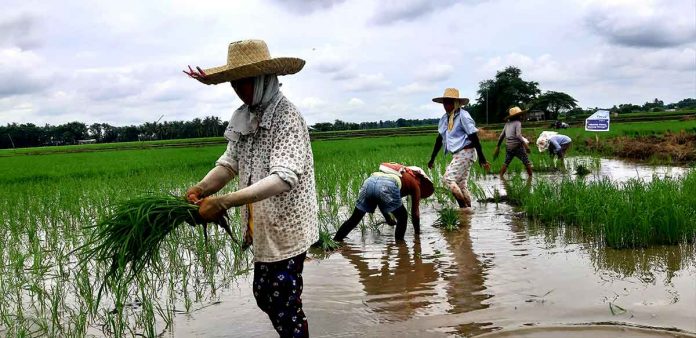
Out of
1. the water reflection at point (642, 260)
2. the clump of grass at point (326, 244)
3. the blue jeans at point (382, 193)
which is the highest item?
the blue jeans at point (382, 193)

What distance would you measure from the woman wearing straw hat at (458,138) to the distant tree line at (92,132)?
176ft

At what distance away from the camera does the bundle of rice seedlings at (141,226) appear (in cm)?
236

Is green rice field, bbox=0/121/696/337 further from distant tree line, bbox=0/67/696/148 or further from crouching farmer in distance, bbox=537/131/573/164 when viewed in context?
distant tree line, bbox=0/67/696/148

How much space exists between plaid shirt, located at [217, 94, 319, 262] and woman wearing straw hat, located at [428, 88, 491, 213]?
3.95m

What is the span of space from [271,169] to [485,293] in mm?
1905

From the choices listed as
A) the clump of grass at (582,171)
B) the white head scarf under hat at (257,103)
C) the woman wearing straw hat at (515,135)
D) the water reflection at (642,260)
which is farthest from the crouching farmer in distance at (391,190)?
the clump of grass at (582,171)

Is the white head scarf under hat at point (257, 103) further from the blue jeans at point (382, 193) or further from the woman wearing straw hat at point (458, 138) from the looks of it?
the woman wearing straw hat at point (458, 138)

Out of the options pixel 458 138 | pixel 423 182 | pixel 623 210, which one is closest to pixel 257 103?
pixel 423 182

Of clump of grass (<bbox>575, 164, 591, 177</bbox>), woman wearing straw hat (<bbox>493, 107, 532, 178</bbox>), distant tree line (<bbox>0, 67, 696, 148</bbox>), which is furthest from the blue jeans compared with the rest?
distant tree line (<bbox>0, 67, 696, 148</bbox>)

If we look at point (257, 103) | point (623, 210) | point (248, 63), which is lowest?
point (623, 210)

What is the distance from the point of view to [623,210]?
14.9 ft

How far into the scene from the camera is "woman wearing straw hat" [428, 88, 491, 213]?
6.14m

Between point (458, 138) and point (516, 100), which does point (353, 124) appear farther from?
point (458, 138)

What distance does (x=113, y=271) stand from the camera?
2.47 meters
